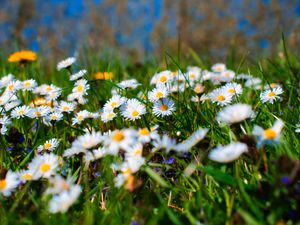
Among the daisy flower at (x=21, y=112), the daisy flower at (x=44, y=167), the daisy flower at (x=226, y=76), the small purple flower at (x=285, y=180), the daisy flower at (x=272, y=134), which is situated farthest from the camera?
the daisy flower at (x=226, y=76)

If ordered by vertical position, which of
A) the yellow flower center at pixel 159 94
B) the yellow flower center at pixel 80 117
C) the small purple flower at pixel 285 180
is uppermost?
the yellow flower center at pixel 80 117

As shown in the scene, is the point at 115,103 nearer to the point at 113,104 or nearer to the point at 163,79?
the point at 113,104

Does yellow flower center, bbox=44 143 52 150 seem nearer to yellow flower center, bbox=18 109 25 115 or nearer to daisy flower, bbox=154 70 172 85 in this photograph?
yellow flower center, bbox=18 109 25 115

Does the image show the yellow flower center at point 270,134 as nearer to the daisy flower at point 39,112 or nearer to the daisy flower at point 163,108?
the daisy flower at point 163,108

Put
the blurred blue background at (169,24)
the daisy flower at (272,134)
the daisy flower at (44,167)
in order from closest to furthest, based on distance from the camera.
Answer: the daisy flower at (272,134) < the daisy flower at (44,167) < the blurred blue background at (169,24)

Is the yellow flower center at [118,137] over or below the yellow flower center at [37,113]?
below

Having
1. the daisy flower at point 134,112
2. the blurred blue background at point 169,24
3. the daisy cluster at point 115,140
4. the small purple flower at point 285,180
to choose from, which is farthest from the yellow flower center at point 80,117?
the blurred blue background at point 169,24

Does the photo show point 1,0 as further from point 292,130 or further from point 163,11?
point 292,130

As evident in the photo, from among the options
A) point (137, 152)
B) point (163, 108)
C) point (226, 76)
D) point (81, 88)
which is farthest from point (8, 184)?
point (226, 76)

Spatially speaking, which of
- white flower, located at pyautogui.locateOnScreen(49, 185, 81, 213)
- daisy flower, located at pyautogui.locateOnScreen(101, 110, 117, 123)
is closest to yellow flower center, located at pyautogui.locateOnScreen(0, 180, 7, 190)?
white flower, located at pyautogui.locateOnScreen(49, 185, 81, 213)
